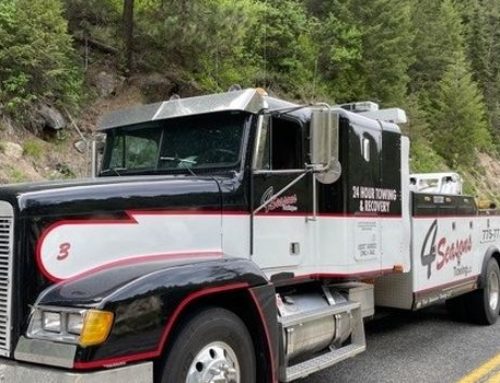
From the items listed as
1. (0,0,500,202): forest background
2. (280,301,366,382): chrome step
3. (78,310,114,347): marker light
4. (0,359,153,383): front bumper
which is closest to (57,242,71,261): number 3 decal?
(78,310,114,347): marker light

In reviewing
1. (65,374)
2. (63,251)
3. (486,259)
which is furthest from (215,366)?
(486,259)

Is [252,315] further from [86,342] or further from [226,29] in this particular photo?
[226,29]

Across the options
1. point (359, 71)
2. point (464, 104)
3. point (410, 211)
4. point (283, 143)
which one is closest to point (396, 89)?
point (359, 71)

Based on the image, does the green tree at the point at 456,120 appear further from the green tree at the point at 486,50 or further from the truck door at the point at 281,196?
the truck door at the point at 281,196

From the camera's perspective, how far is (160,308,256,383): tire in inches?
152

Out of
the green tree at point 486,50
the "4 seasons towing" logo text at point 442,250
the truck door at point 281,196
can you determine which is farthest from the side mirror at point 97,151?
the green tree at point 486,50

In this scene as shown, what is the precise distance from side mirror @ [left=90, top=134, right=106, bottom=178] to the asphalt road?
2905 mm

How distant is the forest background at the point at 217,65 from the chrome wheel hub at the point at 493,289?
28.2 feet

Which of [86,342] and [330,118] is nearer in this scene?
[86,342]

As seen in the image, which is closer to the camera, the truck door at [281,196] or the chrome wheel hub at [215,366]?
the chrome wheel hub at [215,366]

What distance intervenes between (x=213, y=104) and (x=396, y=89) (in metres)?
27.8

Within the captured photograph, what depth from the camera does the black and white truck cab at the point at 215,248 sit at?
3.60 metres

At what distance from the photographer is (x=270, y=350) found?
456 centimetres

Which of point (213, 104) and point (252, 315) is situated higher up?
point (213, 104)
